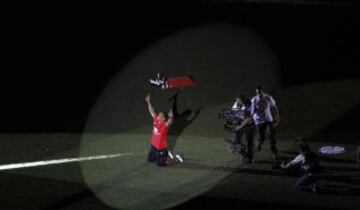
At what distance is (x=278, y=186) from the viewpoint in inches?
574

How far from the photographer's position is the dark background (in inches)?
986

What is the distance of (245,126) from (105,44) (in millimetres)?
19055

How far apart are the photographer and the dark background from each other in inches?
275

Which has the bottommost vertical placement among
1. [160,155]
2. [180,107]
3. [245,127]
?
[160,155]

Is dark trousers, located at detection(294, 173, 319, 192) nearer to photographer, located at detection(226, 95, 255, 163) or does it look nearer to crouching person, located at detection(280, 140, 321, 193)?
crouching person, located at detection(280, 140, 321, 193)

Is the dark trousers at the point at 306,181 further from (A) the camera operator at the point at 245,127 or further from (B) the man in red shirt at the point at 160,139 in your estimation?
(B) the man in red shirt at the point at 160,139

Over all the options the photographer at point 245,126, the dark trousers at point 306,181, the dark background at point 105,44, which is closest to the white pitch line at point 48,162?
the photographer at point 245,126

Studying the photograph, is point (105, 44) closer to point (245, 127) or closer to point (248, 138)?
point (245, 127)

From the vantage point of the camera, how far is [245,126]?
16141 mm

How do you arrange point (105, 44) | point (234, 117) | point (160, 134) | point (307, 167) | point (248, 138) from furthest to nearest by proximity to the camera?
point (105, 44), point (234, 117), point (248, 138), point (160, 134), point (307, 167)

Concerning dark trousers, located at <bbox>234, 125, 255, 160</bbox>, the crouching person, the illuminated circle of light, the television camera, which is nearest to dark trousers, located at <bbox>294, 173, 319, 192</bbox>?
the crouching person

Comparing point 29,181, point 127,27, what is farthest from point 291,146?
point 127,27

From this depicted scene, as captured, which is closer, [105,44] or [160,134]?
[160,134]

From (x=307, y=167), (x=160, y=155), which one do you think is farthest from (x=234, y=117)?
(x=307, y=167)
